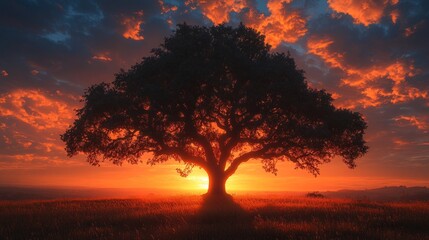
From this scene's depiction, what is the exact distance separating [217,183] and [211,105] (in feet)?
23.7

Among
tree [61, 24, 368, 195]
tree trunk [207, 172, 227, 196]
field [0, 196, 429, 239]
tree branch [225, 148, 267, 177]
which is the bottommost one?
field [0, 196, 429, 239]

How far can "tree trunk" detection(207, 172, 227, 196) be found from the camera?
1228 inches

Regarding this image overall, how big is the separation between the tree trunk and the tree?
85 millimetres

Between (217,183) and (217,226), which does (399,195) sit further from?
(217,226)

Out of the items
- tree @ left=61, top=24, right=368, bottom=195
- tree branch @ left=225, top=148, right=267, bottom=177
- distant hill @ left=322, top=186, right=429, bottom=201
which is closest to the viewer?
tree @ left=61, top=24, right=368, bottom=195

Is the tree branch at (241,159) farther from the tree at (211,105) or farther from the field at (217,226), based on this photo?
the field at (217,226)

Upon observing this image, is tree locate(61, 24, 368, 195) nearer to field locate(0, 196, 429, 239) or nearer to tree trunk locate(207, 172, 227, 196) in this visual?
tree trunk locate(207, 172, 227, 196)

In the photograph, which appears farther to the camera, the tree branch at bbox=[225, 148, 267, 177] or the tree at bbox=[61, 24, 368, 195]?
the tree branch at bbox=[225, 148, 267, 177]

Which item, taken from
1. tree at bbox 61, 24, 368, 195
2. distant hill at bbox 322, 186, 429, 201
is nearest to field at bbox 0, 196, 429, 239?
tree at bbox 61, 24, 368, 195

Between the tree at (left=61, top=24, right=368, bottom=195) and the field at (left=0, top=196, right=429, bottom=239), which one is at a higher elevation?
the tree at (left=61, top=24, right=368, bottom=195)

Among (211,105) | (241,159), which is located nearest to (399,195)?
(241,159)

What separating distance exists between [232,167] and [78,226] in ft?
62.1

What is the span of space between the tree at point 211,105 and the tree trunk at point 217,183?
0.08 m

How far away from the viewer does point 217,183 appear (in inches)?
1240
